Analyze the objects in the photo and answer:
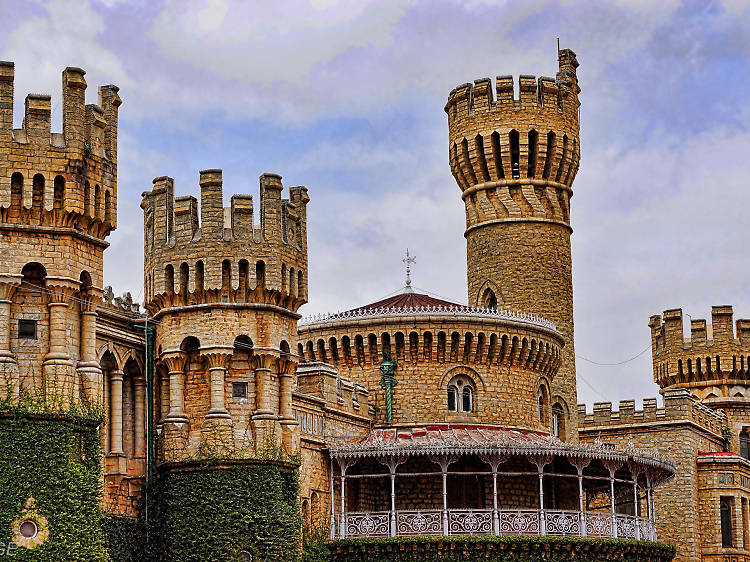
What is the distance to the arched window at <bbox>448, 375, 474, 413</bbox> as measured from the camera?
187 ft

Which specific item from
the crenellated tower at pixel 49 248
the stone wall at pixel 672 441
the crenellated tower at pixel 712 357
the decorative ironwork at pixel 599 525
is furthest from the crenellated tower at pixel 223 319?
the crenellated tower at pixel 712 357

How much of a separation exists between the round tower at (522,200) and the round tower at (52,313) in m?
27.7

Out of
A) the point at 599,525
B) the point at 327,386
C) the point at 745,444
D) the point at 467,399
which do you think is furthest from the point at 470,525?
the point at 745,444

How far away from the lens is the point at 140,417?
46000 millimetres

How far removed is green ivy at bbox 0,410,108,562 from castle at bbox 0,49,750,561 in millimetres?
51

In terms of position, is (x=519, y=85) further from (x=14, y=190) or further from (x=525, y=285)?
(x=14, y=190)

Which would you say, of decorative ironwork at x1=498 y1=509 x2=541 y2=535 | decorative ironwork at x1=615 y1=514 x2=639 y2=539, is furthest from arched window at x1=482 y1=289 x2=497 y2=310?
decorative ironwork at x1=498 y1=509 x2=541 y2=535

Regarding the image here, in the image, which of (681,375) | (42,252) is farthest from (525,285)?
(42,252)

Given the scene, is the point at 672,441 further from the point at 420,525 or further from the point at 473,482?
the point at 420,525

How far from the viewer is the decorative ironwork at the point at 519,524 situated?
51.4m

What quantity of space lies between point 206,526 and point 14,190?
37.4 ft

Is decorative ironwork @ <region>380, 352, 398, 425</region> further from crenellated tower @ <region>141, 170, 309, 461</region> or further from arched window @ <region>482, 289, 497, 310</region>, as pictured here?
arched window @ <region>482, 289, 497, 310</region>

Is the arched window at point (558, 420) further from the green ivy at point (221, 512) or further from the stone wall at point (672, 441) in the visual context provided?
the green ivy at point (221, 512)

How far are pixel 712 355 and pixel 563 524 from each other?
87.6 feet
